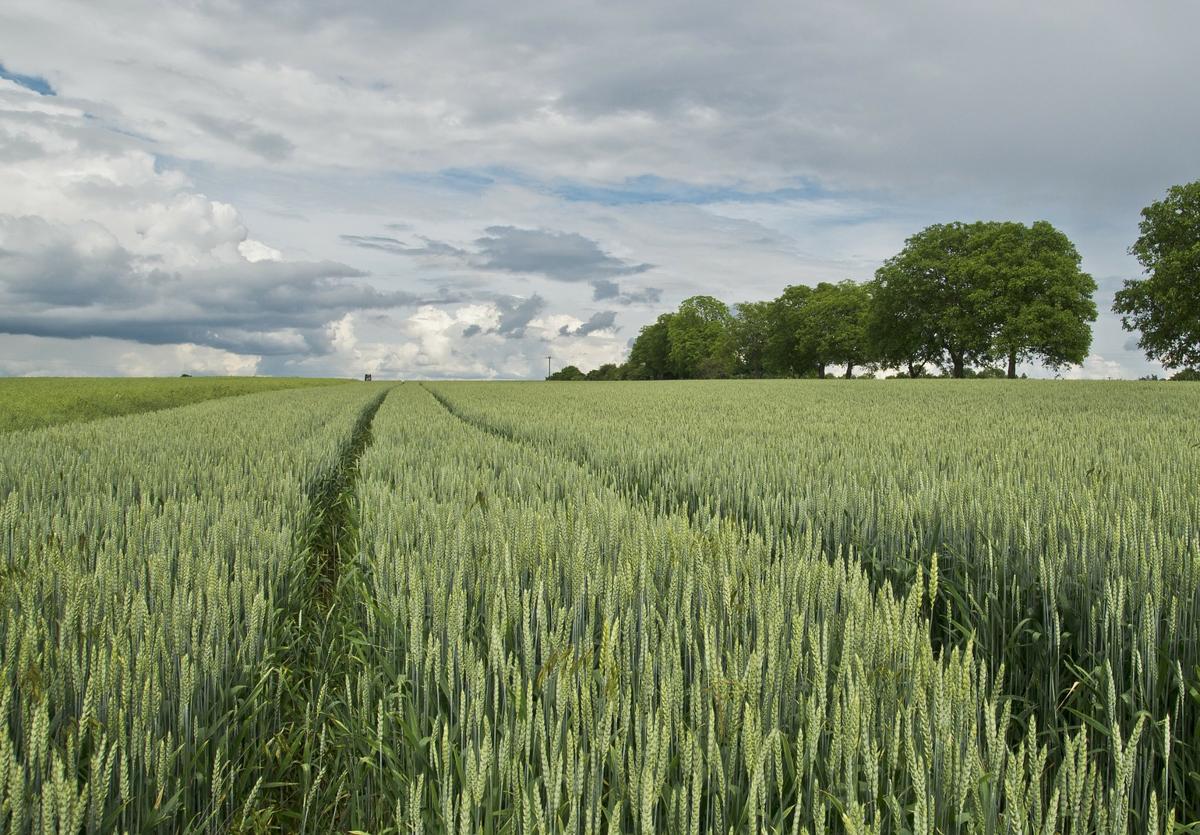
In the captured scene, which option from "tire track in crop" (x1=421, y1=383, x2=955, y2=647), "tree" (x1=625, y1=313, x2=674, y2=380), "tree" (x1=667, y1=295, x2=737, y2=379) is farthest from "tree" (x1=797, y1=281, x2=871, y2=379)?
"tire track in crop" (x1=421, y1=383, x2=955, y2=647)

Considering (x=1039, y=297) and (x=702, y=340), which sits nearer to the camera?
(x=1039, y=297)

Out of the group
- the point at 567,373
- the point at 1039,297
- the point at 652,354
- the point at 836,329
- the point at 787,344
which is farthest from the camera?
the point at 567,373

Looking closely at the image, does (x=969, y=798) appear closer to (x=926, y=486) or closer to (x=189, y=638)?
(x=189, y=638)

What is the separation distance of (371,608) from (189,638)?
2.02 feet

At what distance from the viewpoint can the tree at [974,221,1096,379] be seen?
43.3 m

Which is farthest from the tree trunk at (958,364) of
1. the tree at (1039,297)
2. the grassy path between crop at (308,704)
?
the grassy path between crop at (308,704)

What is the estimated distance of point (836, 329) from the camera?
218ft

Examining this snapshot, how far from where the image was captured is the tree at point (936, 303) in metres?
46.8

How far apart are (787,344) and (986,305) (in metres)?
27.9

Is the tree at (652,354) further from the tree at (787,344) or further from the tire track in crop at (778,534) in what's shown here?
the tire track in crop at (778,534)

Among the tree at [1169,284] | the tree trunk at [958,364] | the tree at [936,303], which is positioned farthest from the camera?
the tree trunk at [958,364]

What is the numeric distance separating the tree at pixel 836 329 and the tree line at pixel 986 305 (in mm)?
123

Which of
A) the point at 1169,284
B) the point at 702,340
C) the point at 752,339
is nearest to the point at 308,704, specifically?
the point at 1169,284

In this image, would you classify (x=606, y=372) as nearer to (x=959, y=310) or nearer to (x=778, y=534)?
(x=959, y=310)
